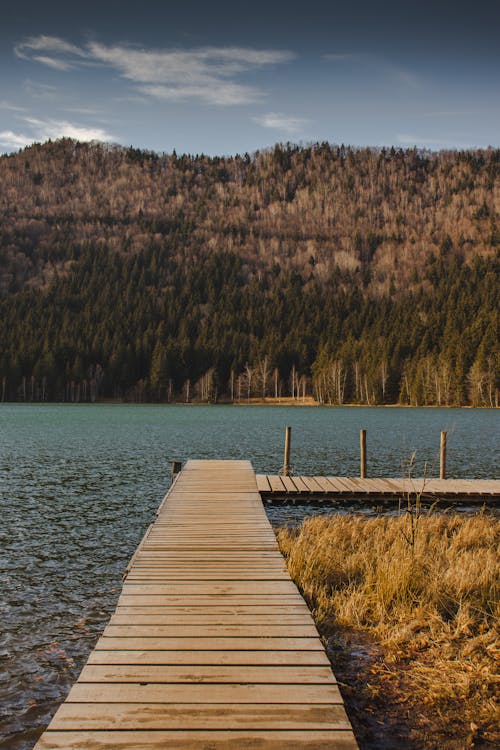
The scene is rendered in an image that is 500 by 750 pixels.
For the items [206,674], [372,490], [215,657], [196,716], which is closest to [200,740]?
[196,716]

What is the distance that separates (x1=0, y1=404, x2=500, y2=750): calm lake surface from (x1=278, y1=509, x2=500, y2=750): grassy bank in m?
3.66

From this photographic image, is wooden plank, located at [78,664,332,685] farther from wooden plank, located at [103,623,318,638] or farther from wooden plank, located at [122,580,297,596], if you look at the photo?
wooden plank, located at [122,580,297,596]

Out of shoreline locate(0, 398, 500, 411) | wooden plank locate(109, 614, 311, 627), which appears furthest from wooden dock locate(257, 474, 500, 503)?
shoreline locate(0, 398, 500, 411)

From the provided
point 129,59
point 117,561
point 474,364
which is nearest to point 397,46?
point 129,59

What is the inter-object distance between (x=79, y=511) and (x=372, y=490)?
31.8ft

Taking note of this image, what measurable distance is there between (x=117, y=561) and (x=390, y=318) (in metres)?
162

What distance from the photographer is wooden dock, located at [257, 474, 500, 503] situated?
19.7 m

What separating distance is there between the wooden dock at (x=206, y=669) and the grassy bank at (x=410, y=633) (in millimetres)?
1038

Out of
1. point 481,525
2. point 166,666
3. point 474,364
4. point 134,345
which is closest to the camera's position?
point 166,666

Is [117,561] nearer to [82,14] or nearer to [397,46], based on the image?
[397,46]

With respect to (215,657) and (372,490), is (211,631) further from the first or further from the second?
(372,490)

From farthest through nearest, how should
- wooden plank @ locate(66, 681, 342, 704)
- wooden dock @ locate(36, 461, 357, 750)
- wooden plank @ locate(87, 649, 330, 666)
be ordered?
1. wooden plank @ locate(87, 649, 330, 666)
2. wooden plank @ locate(66, 681, 342, 704)
3. wooden dock @ locate(36, 461, 357, 750)

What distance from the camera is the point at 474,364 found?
11206cm

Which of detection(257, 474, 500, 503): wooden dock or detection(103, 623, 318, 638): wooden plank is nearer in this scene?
detection(103, 623, 318, 638): wooden plank
